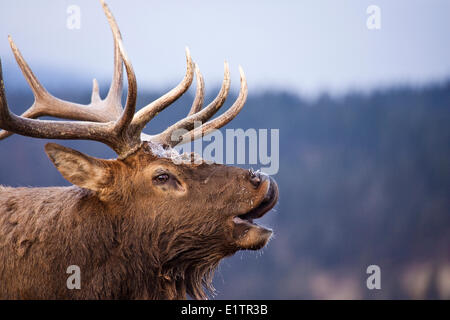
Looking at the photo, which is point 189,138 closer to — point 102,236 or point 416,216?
point 102,236

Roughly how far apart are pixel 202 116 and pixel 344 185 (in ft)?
20.1

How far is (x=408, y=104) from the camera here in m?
9.36

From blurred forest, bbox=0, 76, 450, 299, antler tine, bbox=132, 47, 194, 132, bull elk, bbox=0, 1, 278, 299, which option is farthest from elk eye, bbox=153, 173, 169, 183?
blurred forest, bbox=0, 76, 450, 299

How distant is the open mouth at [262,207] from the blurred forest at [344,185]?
5.50 metres

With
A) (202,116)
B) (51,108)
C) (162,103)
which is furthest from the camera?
(51,108)

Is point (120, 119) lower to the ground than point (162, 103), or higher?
lower

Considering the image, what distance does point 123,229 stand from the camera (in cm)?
332

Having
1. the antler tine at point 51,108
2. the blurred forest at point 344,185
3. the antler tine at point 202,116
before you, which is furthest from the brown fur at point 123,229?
the blurred forest at point 344,185

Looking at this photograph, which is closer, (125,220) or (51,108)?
(125,220)

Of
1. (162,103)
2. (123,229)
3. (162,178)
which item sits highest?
(162,103)

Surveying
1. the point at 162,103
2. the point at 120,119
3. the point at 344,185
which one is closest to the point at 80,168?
the point at 120,119

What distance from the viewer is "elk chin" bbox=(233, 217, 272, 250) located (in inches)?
126

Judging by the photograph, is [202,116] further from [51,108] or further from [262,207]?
[51,108]

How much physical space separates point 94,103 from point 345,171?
19.0 ft
